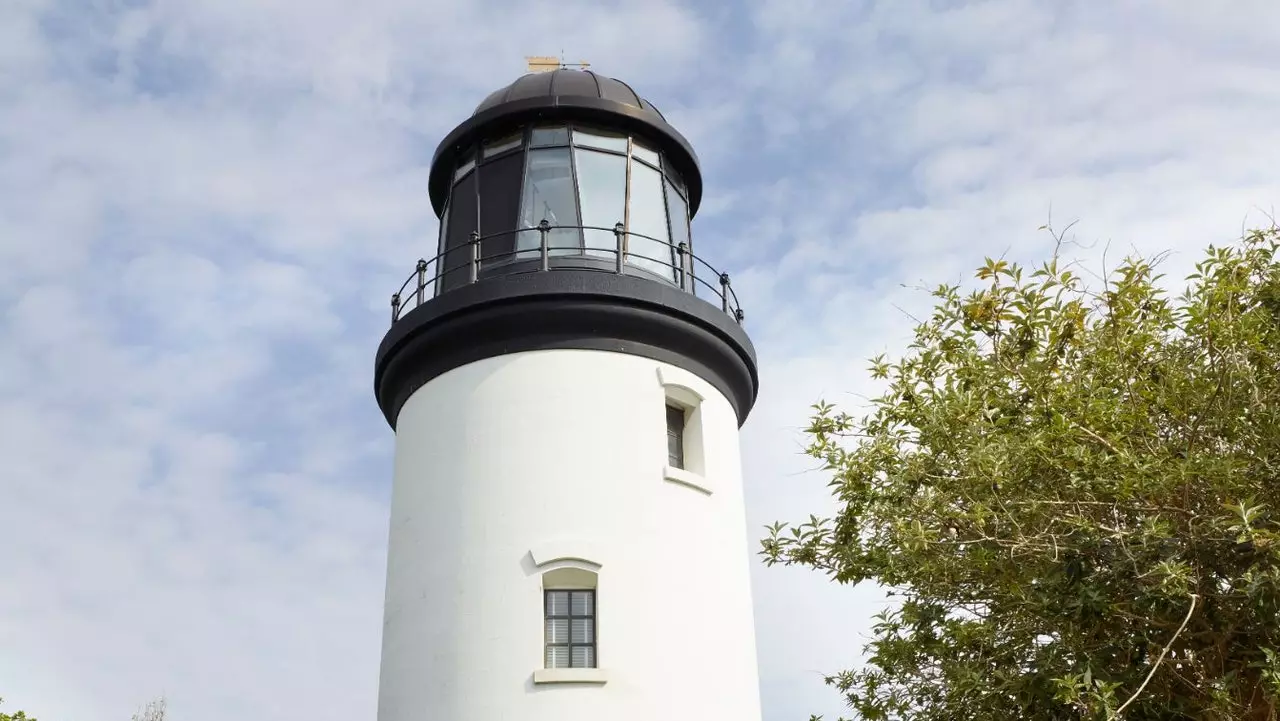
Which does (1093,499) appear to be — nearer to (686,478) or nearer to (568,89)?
(686,478)

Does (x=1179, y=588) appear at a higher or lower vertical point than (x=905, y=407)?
lower

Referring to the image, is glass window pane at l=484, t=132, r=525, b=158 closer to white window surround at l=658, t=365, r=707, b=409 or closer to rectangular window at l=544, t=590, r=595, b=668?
white window surround at l=658, t=365, r=707, b=409

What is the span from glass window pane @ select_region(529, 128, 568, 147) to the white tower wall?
320 centimetres

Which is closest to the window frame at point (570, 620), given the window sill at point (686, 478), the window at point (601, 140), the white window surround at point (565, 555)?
the white window surround at point (565, 555)

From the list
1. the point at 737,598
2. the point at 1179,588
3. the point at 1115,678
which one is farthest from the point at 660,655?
the point at 1179,588

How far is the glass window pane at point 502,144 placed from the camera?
15.8 metres

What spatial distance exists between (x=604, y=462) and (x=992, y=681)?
4.89 meters

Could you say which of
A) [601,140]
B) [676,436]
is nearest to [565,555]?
[676,436]

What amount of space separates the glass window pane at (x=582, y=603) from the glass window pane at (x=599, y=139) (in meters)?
5.95

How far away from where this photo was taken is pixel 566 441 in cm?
1341

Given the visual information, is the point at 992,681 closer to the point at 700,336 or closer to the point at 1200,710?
the point at 1200,710

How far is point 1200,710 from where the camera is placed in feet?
30.1

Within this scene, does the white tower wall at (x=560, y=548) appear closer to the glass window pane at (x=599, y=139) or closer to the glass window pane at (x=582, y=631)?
the glass window pane at (x=582, y=631)

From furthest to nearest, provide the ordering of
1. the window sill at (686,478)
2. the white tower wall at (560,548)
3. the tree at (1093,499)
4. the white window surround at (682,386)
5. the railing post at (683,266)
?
the railing post at (683,266) → the white window surround at (682,386) → the window sill at (686,478) → the white tower wall at (560,548) → the tree at (1093,499)
